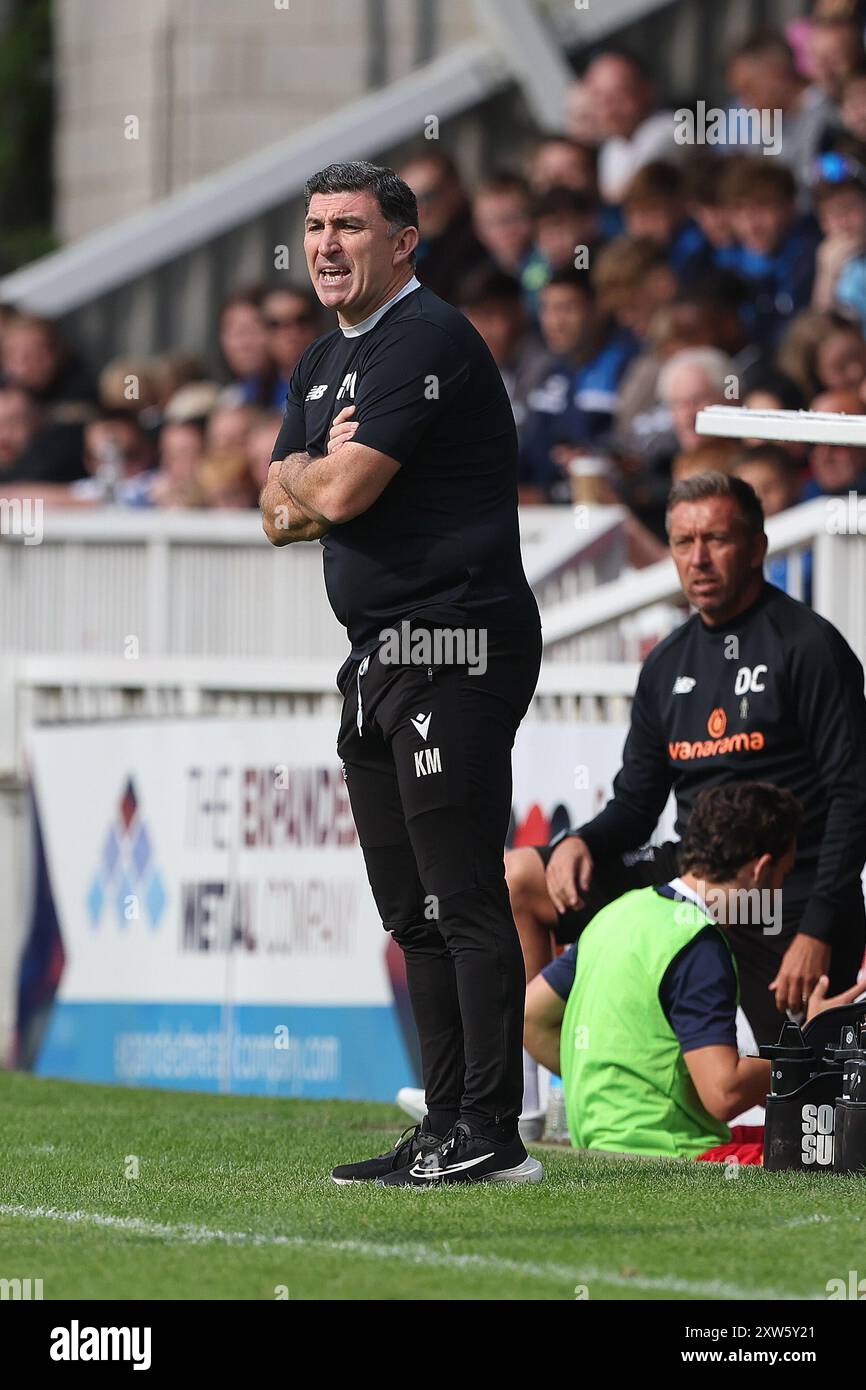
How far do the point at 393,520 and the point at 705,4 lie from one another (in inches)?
510

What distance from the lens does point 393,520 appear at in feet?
19.4

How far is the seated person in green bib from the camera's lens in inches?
258

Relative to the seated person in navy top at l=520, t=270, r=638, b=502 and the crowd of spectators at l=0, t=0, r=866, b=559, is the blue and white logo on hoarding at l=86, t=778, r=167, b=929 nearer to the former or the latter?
the crowd of spectators at l=0, t=0, r=866, b=559

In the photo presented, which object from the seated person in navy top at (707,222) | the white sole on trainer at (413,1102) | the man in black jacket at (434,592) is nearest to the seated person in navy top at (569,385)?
the seated person in navy top at (707,222)

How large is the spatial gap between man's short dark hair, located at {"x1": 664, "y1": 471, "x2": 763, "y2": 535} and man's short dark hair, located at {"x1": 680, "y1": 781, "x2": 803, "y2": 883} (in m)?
0.83

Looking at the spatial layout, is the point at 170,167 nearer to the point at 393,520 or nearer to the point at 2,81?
the point at 2,81

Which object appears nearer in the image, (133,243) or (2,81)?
(133,243)

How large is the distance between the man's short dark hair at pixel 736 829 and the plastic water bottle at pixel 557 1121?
1130 millimetres

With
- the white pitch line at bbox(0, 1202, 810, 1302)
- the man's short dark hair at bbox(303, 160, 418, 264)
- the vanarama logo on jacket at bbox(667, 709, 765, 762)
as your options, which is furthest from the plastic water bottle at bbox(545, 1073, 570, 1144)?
the man's short dark hair at bbox(303, 160, 418, 264)

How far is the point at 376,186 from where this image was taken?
19.4ft

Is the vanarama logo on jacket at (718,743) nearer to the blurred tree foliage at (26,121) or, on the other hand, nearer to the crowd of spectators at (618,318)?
the crowd of spectators at (618,318)

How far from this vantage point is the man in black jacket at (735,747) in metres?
6.98
